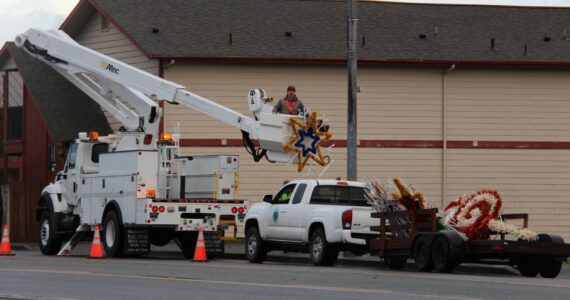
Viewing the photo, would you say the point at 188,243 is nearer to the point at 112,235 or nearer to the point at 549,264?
the point at 112,235

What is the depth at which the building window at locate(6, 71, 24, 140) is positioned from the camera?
41750mm

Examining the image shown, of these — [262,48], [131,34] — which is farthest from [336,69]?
[131,34]

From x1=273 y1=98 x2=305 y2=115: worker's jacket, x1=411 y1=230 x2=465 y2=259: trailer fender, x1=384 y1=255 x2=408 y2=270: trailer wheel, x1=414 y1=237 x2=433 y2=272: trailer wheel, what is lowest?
x1=384 y1=255 x2=408 y2=270: trailer wheel

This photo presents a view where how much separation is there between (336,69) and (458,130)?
13.8ft

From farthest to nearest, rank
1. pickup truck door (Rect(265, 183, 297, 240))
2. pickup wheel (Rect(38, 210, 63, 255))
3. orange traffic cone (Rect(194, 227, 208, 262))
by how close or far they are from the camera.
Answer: pickup wheel (Rect(38, 210, 63, 255))
orange traffic cone (Rect(194, 227, 208, 262))
pickup truck door (Rect(265, 183, 297, 240))

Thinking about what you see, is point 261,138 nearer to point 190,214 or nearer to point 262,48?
point 190,214

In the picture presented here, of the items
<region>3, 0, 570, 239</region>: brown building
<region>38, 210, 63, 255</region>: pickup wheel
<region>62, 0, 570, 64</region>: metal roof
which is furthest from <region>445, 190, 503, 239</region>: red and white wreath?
<region>62, 0, 570, 64</region>: metal roof

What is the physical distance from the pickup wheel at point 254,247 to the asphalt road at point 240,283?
2.38 meters

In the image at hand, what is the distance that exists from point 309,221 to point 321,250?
71 cm

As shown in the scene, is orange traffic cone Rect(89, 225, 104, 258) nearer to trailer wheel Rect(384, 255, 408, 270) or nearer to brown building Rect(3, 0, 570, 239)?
trailer wheel Rect(384, 255, 408, 270)

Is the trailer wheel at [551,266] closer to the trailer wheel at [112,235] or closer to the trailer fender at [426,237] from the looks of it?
the trailer fender at [426,237]

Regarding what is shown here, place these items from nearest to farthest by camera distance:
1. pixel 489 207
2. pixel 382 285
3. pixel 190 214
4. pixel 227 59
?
pixel 382 285 < pixel 489 207 < pixel 190 214 < pixel 227 59

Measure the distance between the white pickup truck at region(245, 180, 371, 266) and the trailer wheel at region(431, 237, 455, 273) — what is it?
2321 mm

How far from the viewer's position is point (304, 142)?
25766 mm
